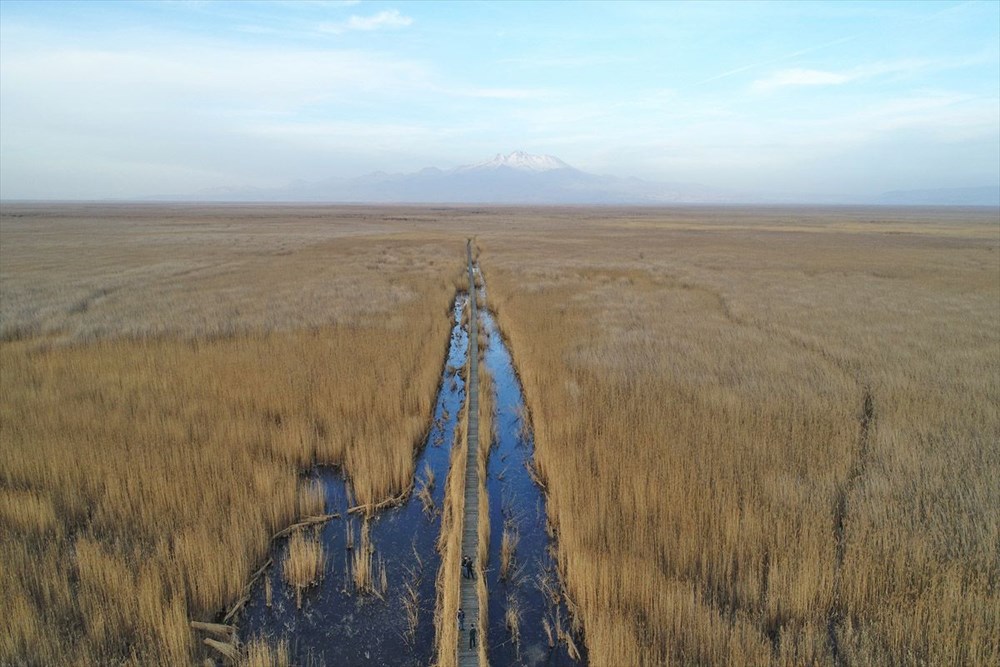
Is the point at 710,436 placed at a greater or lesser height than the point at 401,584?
greater

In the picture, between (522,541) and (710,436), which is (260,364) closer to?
(522,541)

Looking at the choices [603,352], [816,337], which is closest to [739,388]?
[603,352]

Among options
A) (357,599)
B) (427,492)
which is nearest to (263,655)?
(357,599)

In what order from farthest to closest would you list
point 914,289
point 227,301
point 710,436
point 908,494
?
point 914,289 → point 227,301 → point 710,436 → point 908,494

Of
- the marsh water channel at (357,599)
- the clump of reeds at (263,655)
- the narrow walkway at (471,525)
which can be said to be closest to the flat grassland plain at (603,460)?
the marsh water channel at (357,599)

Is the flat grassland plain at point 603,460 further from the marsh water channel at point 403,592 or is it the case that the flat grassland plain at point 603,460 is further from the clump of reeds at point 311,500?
the marsh water channel at point 403,592
